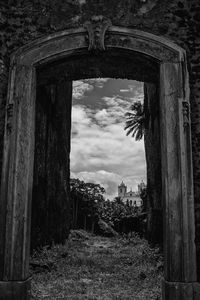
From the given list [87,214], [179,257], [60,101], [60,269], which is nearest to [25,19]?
[179,257]

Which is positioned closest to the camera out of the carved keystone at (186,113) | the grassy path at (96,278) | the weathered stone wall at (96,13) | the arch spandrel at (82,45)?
the carved keystone at (186,113)

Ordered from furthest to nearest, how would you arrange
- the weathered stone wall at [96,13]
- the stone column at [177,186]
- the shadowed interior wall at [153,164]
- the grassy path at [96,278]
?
the shadowed interior wall at [153,164] → the grassy path at [96,278] → the weathered stone wall at [96,13] → the stone column at [177,186]

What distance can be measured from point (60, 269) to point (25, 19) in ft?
16.9

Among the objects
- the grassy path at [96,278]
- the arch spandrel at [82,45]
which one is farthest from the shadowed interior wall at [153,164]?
the arch spandrel at [82,45]

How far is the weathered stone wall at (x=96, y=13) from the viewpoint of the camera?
4777 mm

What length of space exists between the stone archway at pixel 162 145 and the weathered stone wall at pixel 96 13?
0.69ft

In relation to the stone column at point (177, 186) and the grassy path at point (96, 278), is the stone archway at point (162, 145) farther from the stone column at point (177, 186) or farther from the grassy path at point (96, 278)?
the grassy path at point (96, 278)

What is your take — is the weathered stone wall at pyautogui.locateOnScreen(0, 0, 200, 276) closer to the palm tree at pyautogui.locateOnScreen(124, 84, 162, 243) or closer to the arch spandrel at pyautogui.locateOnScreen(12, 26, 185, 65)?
the arch spandrel at pyautogui.locateOnScreen(12, 26, 185, 65)

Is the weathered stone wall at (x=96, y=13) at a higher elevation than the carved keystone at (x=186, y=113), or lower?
higher

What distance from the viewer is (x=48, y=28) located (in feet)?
16.1

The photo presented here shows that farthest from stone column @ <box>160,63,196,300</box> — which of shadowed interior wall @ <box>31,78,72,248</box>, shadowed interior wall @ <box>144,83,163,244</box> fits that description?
shadowed interior wall @ <box>144,83,163,244</box>

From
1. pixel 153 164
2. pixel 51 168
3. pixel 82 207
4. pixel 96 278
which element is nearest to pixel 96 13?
pixel 96 278

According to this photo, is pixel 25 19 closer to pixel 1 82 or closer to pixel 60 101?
pixel 1 82

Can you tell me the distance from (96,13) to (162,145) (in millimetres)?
2318
